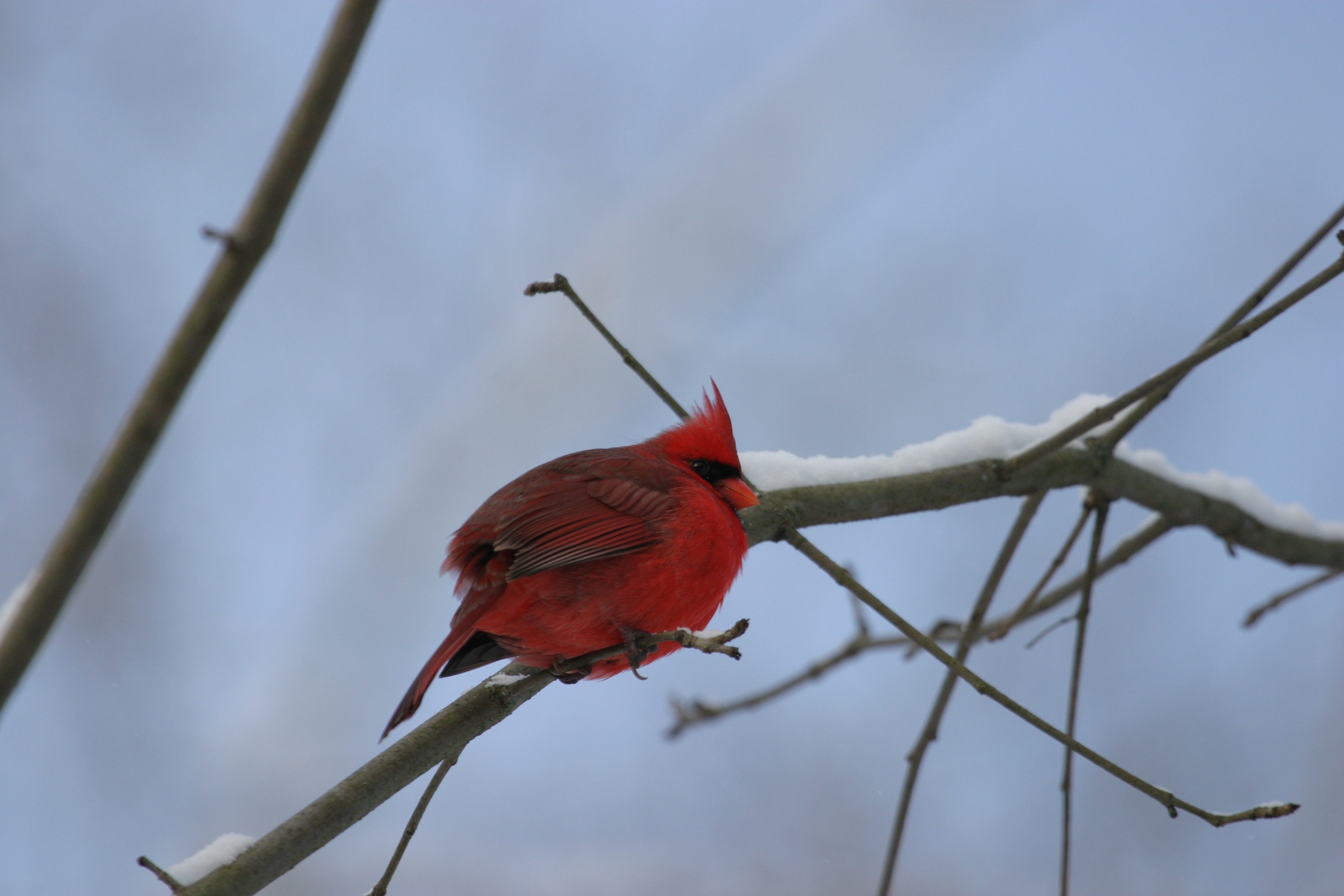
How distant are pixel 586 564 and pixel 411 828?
1.94 feet

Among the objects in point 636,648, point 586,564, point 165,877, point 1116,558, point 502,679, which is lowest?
point 165,877

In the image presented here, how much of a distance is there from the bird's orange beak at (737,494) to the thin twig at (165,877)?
1.32 metres

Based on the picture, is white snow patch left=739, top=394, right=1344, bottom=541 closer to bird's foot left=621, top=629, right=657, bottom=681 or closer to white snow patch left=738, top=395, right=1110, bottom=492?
white snow patch left=738, top=395, right=1110, bottom=492

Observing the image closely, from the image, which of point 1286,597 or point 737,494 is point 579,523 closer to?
point 737,494

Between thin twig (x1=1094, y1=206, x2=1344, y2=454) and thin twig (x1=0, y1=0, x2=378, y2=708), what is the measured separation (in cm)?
174

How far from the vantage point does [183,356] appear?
3.13ft

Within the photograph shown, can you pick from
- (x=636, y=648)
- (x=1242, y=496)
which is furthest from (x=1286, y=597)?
(x=636, y=648)

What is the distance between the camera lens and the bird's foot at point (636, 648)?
189 centimetres

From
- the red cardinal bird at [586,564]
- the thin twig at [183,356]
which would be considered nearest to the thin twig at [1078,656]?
the red cardinal bird at [586,564]

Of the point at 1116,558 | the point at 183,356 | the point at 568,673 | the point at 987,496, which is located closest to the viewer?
the point at 183,356

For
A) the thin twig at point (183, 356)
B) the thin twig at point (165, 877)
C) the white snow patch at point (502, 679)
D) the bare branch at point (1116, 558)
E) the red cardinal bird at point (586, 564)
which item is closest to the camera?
the thin twig at point (183, 356)

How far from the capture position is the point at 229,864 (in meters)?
1.43

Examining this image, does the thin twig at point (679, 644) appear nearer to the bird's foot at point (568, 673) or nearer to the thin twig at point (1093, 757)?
the bird's foot at point (568, 673)

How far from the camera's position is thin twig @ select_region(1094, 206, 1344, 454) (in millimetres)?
1945
